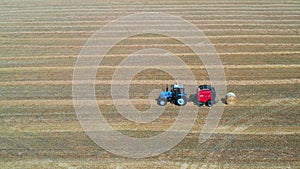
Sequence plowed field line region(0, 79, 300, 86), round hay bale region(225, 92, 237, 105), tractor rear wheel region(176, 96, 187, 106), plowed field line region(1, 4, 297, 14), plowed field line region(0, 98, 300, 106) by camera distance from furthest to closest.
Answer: plowed field line region(1, 4, 297, 14)
plowed field line region(0, 79, 300, 86)
plowed field line region(0, 98, 300, 106)
round hay bale region(225, 92, 237, 105)
tractor rear wheel region(176, 96, 187, 106)

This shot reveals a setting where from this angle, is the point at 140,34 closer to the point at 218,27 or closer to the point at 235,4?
the point at 218,27

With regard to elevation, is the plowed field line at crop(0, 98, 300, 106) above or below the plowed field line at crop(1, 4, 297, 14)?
below

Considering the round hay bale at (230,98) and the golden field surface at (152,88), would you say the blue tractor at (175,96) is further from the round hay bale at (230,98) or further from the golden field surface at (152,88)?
the round hay bale at (230,98)

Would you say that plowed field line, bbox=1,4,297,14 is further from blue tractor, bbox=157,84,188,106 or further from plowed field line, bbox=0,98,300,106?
blue tractor, bbox=157,84,188,106

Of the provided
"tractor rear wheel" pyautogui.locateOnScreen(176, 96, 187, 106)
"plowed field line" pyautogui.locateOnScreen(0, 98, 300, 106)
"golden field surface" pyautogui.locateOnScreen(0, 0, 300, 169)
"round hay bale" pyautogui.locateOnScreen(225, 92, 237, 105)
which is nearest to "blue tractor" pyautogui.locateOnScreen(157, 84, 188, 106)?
→ "tractor rear wheel" pyautogui.locateOnScreen(176, 96, 187, 106)

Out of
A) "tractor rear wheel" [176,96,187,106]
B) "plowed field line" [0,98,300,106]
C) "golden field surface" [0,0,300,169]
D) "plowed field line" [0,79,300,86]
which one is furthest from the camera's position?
"plowed field line" [0,79,300,86]

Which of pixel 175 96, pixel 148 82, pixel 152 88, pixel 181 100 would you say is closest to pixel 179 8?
pixel 148 82

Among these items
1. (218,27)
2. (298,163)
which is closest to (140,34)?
(218,27)

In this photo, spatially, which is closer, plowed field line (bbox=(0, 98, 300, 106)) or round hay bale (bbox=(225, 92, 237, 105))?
round hay bale (bbox=(225, 92, 237, 105))
